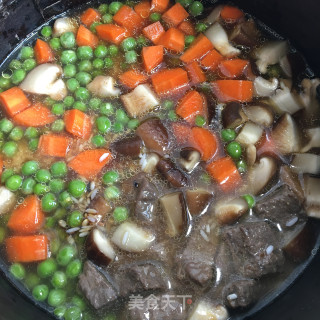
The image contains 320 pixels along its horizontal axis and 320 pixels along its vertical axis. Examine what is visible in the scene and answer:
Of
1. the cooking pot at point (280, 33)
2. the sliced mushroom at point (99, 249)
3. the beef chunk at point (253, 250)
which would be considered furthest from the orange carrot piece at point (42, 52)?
the beef chunk at point (253, 250)

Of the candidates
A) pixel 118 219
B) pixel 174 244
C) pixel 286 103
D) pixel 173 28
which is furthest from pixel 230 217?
pixel 173 28

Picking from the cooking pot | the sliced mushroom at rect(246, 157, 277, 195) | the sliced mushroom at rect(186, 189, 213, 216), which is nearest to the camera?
the cooking pot

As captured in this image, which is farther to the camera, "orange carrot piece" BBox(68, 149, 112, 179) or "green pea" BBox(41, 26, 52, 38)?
"green pea" BBox(41, 26, 52, 38)

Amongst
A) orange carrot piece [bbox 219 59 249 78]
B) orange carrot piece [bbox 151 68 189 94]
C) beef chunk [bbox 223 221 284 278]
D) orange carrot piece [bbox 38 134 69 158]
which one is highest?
orange carrot piece [bbox 38 134 69 158]

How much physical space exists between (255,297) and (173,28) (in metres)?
2.83

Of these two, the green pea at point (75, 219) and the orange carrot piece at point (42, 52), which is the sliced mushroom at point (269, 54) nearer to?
the orange carrot piece at point (42, 52)

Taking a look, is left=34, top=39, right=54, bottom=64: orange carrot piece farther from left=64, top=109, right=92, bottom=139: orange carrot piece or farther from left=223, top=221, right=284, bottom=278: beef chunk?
left=223, top=221, right=284, bottom=278: beef chunk

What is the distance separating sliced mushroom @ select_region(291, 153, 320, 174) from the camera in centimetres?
438

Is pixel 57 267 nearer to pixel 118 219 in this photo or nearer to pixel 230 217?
pixel 118 219

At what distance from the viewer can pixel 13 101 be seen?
4711 mm

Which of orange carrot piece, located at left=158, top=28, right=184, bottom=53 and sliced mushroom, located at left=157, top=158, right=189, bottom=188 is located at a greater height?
orange carrot piece, located at left=158, top=28, right=184, bottom=53

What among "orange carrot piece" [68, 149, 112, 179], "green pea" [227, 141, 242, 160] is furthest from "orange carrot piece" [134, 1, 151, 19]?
"green pea" [227, 141, 242, 160]

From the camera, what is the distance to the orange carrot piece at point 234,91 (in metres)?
4.70

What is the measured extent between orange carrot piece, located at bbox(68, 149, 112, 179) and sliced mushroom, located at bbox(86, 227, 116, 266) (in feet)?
1.88
